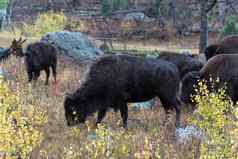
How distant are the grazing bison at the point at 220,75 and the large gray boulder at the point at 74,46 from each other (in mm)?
11332

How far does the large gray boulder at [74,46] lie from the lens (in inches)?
1024

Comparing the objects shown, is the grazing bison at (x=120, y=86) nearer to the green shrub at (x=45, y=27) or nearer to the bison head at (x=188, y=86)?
the bison head at (x=188, y=86)

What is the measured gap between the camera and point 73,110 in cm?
1268

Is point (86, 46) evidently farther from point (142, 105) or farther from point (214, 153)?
point (214, 153)

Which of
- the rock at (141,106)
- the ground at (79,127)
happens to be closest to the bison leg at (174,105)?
the ground at (79,127)

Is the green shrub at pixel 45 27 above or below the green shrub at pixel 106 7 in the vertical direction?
above

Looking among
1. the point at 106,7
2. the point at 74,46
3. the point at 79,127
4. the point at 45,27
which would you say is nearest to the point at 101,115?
the point at 79,127

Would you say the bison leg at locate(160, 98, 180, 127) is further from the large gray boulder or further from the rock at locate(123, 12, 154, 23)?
the rock at locate(123, 12, 154, 23)

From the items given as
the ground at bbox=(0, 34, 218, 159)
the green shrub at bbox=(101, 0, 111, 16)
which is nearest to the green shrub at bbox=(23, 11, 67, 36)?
the green shrub at bbox=(101, 0, 111, 16)

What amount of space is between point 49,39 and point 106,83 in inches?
567

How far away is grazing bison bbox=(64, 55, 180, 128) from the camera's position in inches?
504

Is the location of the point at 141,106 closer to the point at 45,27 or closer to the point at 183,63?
the point at 183,63

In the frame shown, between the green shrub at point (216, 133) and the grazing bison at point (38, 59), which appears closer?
the green shrub at point (216, 133)

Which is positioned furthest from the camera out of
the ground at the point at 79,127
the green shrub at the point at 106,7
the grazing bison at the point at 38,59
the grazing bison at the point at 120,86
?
the green shrub at the point at 106,7
